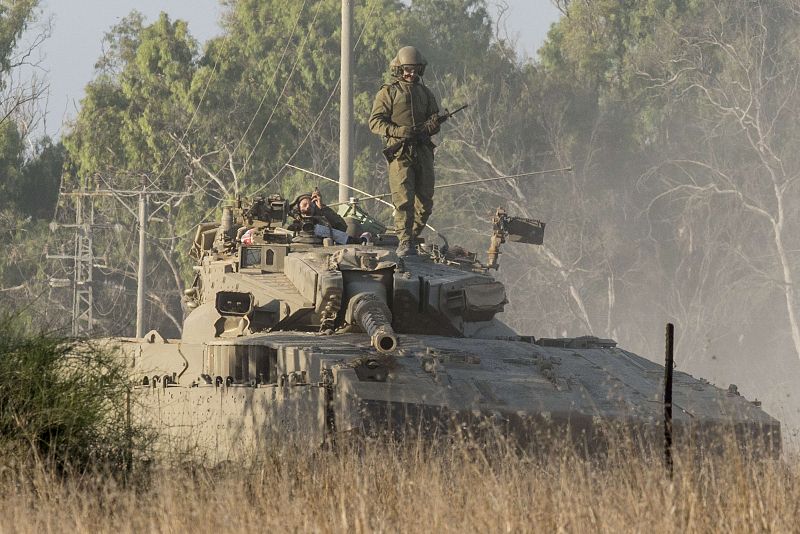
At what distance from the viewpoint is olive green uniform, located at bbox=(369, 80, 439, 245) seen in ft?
50.6

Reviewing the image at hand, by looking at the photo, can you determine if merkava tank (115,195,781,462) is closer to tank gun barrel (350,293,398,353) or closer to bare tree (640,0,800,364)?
tank gun barrel (350,293,398,353)

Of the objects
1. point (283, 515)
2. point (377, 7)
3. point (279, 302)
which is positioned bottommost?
point (283, 515)

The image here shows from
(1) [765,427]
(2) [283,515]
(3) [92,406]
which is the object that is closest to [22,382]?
(3) [92,406]

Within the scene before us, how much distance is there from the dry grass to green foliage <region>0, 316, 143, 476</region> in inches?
13.6

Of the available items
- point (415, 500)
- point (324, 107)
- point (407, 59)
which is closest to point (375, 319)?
point (407, 59)

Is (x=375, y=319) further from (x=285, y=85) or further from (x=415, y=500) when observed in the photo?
(x=285, y=85)

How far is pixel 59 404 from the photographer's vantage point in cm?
1116

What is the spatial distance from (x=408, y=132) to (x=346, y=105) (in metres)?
12.5

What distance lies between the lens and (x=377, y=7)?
45281 mm

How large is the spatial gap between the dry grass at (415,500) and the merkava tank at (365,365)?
554 mm

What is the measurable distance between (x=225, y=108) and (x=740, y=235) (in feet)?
47.5

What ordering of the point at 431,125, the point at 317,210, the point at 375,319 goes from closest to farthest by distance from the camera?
the point at 375,319, the point at 431,125, the point at 317,210

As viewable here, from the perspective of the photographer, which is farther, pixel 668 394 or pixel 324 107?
pixel 324 107

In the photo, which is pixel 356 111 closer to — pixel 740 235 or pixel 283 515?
pixel 740 235
